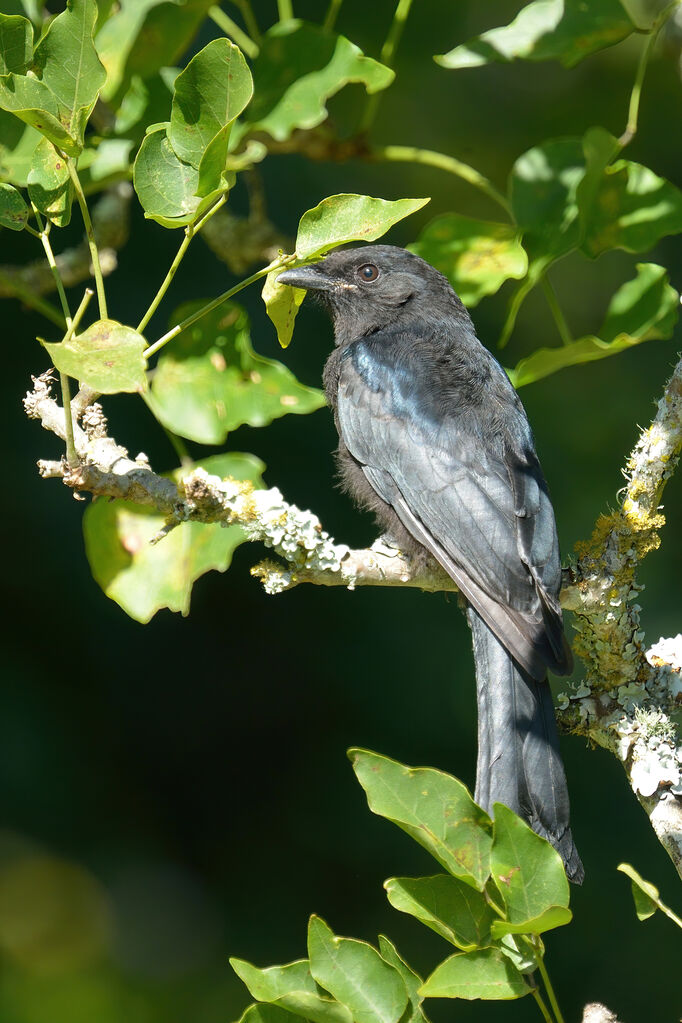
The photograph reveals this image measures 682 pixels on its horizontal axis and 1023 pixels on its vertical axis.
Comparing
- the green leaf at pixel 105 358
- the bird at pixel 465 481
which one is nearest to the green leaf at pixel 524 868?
the green leaf at pixel 105 358

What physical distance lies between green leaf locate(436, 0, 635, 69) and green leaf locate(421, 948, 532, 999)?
2060mm

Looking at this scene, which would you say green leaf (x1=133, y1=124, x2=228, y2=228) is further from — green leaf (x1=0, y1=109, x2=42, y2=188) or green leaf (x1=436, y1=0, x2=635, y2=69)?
green leaf (x1=436, y1=0, x2=635, y2=69)

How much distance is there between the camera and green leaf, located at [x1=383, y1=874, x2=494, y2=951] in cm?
165

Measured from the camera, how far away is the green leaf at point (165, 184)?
1.93 m

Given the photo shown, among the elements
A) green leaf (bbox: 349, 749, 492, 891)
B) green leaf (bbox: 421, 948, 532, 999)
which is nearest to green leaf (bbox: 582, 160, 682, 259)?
green leaf (bbox: 349, 749, 492, 891)

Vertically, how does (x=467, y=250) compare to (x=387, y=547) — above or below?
above

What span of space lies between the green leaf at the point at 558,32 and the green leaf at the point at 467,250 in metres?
0.40

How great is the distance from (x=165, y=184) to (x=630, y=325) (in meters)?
1.39

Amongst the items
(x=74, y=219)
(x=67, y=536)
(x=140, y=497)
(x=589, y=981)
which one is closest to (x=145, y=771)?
(x=67, y=536)

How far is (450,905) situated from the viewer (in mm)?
1691

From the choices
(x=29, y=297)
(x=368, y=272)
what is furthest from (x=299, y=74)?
(x=368, y=272)

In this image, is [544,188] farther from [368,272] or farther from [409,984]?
[409,984]

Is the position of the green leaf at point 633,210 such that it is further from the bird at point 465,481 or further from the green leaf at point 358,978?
the green leaf at point 358,978

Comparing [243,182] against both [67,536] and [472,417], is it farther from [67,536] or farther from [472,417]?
[472,417]
